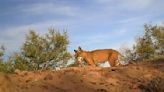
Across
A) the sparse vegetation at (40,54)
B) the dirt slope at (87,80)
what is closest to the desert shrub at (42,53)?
the sparse vegetation at (40,54)

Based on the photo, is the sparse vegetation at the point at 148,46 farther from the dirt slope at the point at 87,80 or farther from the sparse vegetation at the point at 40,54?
the dirt slope at the point at 87,80

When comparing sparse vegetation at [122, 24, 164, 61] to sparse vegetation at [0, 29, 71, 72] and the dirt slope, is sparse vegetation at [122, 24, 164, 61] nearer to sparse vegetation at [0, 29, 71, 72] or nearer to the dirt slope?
sparse vegetation at [0, 29, 71, 72]

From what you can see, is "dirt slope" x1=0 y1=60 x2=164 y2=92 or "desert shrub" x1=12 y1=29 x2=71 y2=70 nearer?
"dirt slope" x1=0 y1=60 x2=164 y2=92

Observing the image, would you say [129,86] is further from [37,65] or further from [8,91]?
[37,65]

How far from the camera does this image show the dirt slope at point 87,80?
39.8ft

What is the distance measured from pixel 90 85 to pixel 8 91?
2633 mm

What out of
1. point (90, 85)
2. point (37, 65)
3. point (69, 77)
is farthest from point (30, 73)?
point (37, 65)

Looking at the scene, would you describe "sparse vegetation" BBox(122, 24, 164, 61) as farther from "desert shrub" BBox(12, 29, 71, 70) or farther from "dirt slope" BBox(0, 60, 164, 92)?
"dirt slope" BBox(0, 60, 164, 92)

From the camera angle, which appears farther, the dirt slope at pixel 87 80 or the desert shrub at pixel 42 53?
the desert shrub at pixel 42 53

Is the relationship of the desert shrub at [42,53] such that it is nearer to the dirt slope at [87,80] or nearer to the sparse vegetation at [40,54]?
the sparse vegetation at [40,54]

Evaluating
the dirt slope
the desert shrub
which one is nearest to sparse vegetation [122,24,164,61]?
the desert shrub

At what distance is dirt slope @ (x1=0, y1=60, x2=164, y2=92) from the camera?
12133 mm

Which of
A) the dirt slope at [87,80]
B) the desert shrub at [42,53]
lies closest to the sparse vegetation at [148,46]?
the desert shrub at [42,53]

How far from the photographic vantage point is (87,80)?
12773 mm
